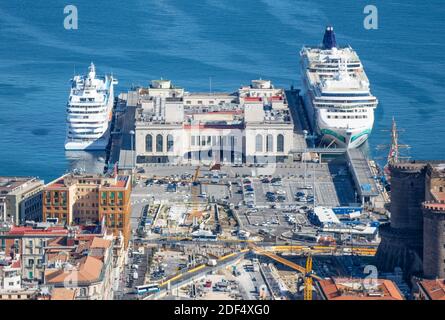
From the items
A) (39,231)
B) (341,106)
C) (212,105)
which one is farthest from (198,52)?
(39,231)

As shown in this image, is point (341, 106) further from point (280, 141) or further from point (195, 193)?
point (195, 193)

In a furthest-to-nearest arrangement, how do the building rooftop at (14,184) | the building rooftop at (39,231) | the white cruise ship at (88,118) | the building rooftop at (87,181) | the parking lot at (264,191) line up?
the white cruise ship at (88,118), the parking lot at (264,191), the building rooftop at (14,184), the building rooftop at (87,181), the building rooftop at (39,231)

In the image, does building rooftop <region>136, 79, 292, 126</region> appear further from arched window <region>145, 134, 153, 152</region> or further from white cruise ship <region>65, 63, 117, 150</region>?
white cruise ship <region>65, 63, 117, 150</region>

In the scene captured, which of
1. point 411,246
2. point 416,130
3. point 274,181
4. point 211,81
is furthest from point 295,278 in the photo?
point 211,81

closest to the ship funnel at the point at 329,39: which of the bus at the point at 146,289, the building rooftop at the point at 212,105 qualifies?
the building rooftop at the point at 212,105

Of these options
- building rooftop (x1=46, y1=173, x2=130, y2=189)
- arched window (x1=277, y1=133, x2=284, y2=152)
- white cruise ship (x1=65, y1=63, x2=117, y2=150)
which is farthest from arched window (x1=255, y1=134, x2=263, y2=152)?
building rooftop (x1=46, y1=173, x2=130, y2=189)

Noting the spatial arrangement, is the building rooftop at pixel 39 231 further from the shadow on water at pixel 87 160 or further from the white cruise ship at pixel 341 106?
the white cruise ship at pixel 341 106
